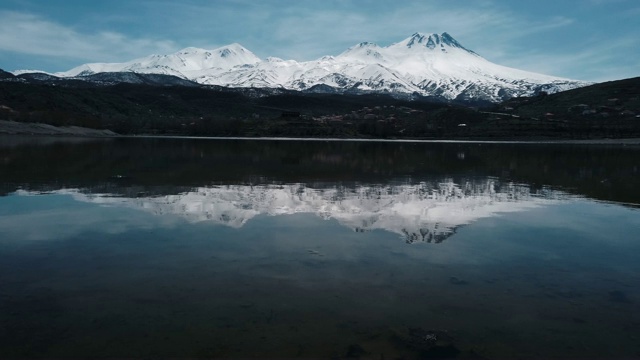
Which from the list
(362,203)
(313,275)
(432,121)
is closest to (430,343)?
(313,275)

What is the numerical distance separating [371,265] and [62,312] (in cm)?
576

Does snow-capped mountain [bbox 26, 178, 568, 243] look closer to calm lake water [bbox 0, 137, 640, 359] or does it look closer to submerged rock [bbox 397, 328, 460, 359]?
calm lake water [bbox 0, 137, 640, 359]

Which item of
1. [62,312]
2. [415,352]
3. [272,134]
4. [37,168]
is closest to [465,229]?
[415,352]

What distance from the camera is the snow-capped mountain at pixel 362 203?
15344 millimetres

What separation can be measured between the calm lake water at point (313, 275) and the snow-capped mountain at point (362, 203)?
0.12 m

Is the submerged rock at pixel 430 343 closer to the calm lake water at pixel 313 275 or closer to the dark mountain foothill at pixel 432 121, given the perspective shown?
the calm lake water at pixel 313 275

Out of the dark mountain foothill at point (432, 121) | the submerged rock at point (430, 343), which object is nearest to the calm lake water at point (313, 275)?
the submerged rock at point (430, 343)

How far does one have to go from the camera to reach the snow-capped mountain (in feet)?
50.3

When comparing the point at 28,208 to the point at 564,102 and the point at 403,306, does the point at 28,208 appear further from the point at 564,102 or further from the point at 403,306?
the point at 564,102

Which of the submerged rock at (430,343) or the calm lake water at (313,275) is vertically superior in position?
the calm lake water at (313,275)

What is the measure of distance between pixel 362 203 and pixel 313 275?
9.09 metres

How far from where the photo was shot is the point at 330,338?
7.19 metres

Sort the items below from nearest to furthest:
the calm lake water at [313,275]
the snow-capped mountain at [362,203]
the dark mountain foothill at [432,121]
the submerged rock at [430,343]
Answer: the submerged rock at [430,343] → the calm lake water at [313,275] → the snow-capped mountain at [362,203] → the dark mountain foothill at [432,121]

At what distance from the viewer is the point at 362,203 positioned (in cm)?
1888
